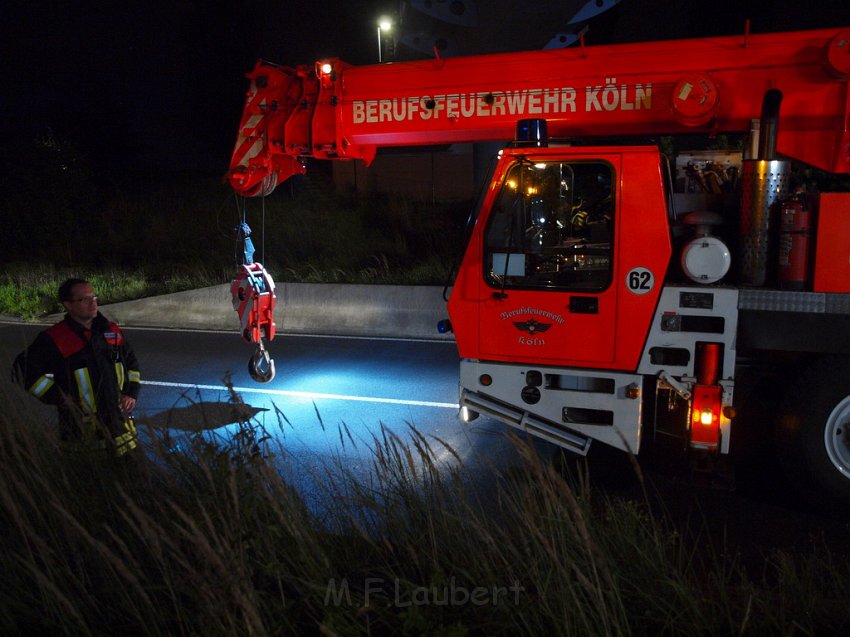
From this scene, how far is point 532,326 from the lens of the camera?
4941 millimetres

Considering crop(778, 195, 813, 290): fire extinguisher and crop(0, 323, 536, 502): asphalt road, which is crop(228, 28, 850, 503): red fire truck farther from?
crop(0, 323, 536, 502): asphalt road

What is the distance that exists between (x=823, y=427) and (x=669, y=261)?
1423mm

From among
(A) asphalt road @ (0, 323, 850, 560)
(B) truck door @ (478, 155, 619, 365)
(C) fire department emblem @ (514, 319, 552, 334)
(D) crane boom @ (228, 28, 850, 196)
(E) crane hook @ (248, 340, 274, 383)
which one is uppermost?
(D) crane boom @ (228, 28, 850, 196)

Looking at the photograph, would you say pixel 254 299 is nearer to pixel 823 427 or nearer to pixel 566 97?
pixel 566 97

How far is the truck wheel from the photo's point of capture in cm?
455

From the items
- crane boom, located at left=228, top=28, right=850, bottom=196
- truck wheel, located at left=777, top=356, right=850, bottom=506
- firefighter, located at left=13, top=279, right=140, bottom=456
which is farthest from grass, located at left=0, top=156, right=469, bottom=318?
firefighter, located at left=13, top=279, right=140, bottom=456

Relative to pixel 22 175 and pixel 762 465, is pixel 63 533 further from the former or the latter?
pixel 22 175

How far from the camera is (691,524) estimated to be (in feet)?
15.3

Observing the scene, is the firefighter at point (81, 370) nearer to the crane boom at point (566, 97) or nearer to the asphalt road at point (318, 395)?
the asphalt road at point (318, 395)

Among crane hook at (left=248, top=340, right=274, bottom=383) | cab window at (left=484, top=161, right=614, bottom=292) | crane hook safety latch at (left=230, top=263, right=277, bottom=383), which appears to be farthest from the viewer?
crane hook at (left=248, top=340, right=274, bottom=383)

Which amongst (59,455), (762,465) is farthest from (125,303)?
(762,465)

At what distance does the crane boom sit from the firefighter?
2693 millimetres

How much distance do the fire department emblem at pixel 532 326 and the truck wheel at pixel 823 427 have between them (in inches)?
63.8

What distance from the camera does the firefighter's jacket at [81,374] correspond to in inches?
160
